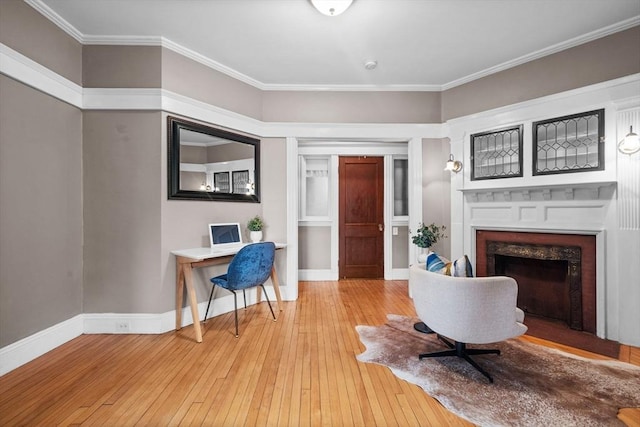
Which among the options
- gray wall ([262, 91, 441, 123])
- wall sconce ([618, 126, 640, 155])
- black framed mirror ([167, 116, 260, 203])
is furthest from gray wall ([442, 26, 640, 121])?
black framed mirror ([167, 116, 260, 203])

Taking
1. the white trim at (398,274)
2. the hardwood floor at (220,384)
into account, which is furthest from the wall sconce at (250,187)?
the white trim at (398,274)

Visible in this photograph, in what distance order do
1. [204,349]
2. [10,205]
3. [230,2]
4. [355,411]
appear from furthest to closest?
1. [204,349]
2. [230,2]
3. [10,205]
4. [355,411]

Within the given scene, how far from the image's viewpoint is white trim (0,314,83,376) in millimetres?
2064

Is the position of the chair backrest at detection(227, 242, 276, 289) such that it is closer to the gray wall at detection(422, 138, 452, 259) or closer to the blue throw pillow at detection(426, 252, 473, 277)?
the blue throw pillow at detection(426, 252, 473, 277)

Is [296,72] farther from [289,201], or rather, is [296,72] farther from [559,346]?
[559,346]

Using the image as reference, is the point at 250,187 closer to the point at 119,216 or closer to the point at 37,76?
the point at 119,216

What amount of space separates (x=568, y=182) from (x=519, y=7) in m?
1.69

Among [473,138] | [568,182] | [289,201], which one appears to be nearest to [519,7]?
[473,138]

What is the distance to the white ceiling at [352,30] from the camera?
2.32 metres

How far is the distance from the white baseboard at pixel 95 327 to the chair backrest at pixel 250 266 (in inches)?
27.2

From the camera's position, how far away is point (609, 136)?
2.54 m

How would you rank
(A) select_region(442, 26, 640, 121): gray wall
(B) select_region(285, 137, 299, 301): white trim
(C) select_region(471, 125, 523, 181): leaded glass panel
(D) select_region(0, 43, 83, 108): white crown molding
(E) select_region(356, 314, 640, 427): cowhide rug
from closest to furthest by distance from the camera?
(E) select_region(356, 314, 640, 427): cowhide rug → (D) select_region(0, 43, 83, 108): white crown molding → (A) select_region(442, 26, 640, 121): gray wall → (C) select_region(471, 125, 523, 181): leaded glass panel → (B) select_region(285, 137, 299, 301): white trim

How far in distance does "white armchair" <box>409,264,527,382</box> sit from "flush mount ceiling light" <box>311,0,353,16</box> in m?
2.23

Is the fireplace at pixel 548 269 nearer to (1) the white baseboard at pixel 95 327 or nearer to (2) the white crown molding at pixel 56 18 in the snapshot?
(1) the white baseboard at pixel 95 327
